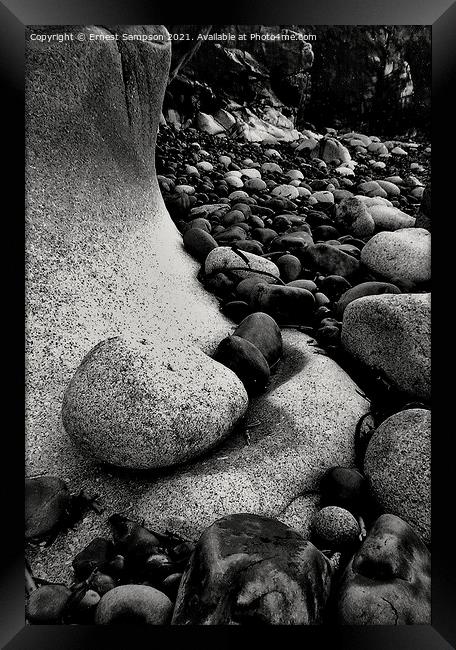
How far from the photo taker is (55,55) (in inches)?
66.5

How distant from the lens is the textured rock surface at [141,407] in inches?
59.4

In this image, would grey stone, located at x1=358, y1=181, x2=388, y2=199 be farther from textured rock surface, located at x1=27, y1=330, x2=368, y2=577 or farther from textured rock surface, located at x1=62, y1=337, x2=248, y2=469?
textured rock surface, located at x1=62, y1=337, x2=248, y2=469

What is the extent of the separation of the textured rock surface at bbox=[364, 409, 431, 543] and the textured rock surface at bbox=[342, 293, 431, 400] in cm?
21

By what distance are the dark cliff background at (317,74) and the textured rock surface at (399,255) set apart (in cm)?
42

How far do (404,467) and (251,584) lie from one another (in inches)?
23.2

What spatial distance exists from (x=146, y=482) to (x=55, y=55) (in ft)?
4.38

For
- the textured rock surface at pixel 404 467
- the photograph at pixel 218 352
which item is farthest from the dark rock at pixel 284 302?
the textured rock surface at pixel 404 467

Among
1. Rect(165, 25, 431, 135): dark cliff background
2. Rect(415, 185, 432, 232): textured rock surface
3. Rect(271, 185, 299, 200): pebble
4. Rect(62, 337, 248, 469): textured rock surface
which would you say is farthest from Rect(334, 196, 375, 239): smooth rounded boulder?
Rect(62, 337, 248, 469): textured rock surface

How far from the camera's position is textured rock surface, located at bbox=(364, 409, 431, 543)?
145 centimetres

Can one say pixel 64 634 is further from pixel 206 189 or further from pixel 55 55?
pixel 206 189

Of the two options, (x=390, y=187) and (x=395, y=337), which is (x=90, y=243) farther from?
(x=390, y=187)

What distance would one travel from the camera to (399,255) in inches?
88.4
